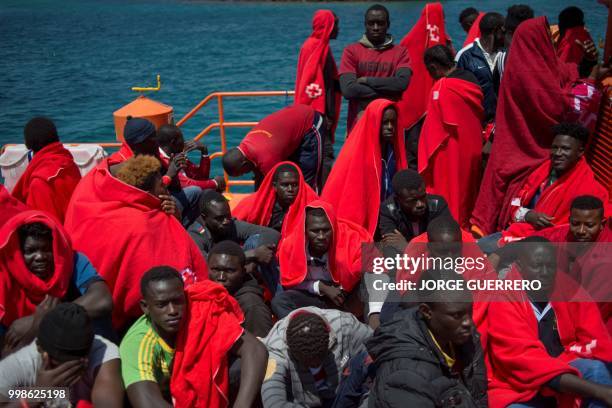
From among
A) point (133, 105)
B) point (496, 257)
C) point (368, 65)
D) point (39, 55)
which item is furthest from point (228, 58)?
point (496, 257)

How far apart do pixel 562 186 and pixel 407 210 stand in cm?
115

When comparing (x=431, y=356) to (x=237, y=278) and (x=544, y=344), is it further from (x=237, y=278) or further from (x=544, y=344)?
(x=237, y=278)

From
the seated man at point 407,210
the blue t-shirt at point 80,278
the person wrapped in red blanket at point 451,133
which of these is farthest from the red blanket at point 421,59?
the blue t-shirt at point 80,278

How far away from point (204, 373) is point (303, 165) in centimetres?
268

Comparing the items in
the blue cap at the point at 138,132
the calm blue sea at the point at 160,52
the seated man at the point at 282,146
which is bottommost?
the calm blue sea at the point at 160,52

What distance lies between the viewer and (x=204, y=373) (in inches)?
148

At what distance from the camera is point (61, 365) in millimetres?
3328

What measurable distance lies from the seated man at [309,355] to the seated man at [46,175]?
7.78 ft

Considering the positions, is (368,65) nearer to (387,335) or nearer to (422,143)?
(422,143)

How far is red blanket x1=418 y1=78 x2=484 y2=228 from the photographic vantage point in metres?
5.92

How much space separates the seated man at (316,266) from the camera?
4.80m

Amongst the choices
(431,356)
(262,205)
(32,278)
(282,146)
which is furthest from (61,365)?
(282,146)

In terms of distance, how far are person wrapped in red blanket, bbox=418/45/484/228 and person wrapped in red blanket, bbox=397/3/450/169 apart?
0.75m

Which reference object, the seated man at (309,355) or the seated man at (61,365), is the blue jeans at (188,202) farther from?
the seated man at (61,365)
